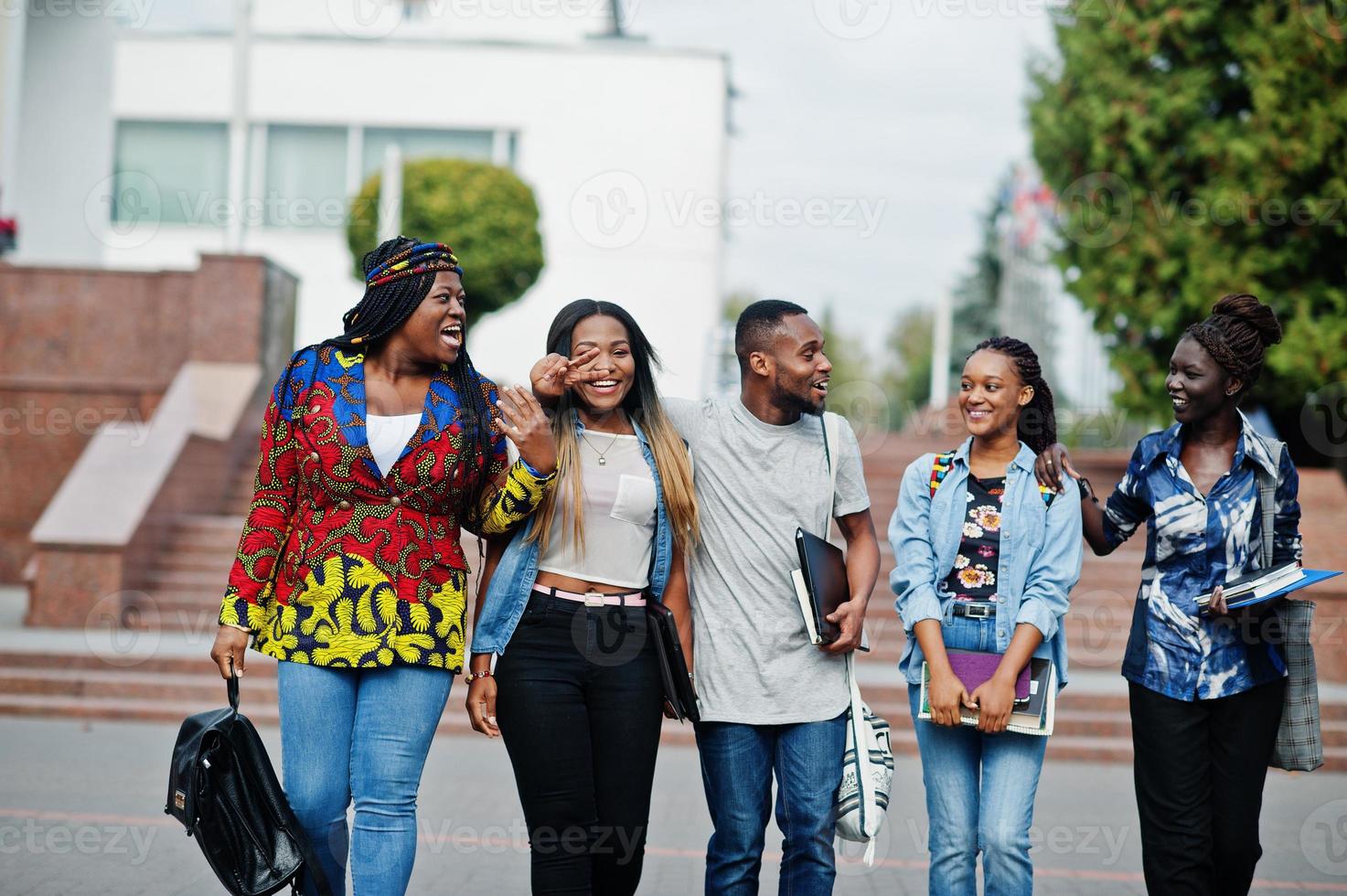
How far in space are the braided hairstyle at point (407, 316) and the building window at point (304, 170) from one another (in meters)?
20.2

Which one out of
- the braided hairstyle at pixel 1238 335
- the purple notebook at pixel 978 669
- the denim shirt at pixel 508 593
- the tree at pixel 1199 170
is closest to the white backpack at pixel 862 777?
the purple notebook at pixel 978 669

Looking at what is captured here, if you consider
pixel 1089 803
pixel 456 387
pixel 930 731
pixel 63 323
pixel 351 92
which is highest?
pixel 351 92

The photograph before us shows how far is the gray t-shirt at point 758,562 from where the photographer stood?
3.95m

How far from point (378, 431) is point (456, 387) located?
30cm

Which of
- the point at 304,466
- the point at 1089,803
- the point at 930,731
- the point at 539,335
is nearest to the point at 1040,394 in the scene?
the point at 930,731

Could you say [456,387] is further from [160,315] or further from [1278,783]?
[160,315]

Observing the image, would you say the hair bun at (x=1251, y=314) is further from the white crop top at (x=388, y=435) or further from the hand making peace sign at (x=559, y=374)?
the white crop top at (x=388, y=435)

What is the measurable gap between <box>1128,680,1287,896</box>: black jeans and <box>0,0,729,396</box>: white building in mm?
19244

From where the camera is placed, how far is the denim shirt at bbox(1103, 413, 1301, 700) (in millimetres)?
3965

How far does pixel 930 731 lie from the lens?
394 cm

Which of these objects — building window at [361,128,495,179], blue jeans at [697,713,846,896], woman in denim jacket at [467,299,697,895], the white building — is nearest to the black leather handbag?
woman in denim jacket at [467,299,697,895]

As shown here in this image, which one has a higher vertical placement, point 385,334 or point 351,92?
point 351,92

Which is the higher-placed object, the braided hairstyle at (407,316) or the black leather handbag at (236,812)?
the braided hairstyle at (407,316)

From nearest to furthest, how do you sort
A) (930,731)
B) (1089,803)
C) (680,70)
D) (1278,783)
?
(930,731) → (1089,803) → (1278,783) → (680,70)
